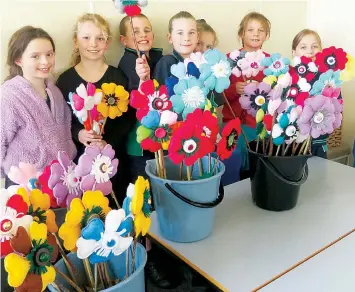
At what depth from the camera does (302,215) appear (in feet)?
3.19

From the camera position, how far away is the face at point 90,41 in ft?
4.13

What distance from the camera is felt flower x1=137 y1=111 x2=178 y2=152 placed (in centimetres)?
79

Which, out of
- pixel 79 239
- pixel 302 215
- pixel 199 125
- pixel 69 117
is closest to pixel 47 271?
pixel 79 239

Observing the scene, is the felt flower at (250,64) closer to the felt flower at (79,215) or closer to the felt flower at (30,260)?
the felt flower at (79,215)

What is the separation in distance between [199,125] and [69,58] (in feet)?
2.49

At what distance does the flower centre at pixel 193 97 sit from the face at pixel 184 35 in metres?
0.62

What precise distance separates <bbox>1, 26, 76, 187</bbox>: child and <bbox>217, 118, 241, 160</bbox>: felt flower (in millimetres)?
606

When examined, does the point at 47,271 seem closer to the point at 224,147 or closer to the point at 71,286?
the point at 71,286

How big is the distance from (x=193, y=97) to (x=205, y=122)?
0.10 metres

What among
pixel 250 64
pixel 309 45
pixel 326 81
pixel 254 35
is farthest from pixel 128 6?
pixel 309 45

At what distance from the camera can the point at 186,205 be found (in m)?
0.84

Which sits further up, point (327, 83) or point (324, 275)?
point (327, 83)

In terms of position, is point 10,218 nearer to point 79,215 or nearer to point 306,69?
point 79,215

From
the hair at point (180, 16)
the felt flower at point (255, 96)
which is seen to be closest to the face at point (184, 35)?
the hair at point (180, 16)
